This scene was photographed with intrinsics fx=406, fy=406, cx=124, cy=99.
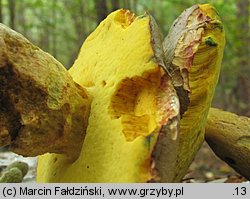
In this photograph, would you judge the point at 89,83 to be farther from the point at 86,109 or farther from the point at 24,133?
the point at 24,133

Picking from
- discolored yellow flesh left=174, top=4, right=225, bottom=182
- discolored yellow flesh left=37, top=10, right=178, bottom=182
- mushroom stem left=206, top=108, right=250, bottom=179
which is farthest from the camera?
mushroom stem left=206, top=108, right=250, bottom=179

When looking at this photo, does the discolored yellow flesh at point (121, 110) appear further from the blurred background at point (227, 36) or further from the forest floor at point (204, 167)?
the blurred background at point (227, 36)

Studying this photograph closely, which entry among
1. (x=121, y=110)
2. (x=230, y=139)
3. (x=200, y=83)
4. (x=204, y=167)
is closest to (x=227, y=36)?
(x=204, y=167)

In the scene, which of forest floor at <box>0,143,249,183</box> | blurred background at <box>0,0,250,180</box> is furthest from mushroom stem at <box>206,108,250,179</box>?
blurred background at <box>0,0,250,180</box>

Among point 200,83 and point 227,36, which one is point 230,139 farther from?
point 227,36

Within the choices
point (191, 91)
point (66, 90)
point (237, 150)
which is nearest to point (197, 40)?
point (191, 91)

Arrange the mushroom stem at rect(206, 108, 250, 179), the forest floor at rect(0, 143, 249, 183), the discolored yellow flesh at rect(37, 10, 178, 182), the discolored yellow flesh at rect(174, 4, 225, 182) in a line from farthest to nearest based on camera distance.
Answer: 1. the forest floor at rect(0, 143, 249, 183)
2. the mushroom stem at rect(206, 108, 250, 179)
3. the discolored yellow flesh at rect(174, 4, 225, 182)
4. the discolored yellow flesh at rect(37, 10, 178, 182)

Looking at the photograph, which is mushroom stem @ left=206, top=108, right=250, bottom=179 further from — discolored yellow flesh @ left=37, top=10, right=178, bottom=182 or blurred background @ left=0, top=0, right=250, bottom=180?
blurred background @ left=0, top=0, right=250, bottom=180
